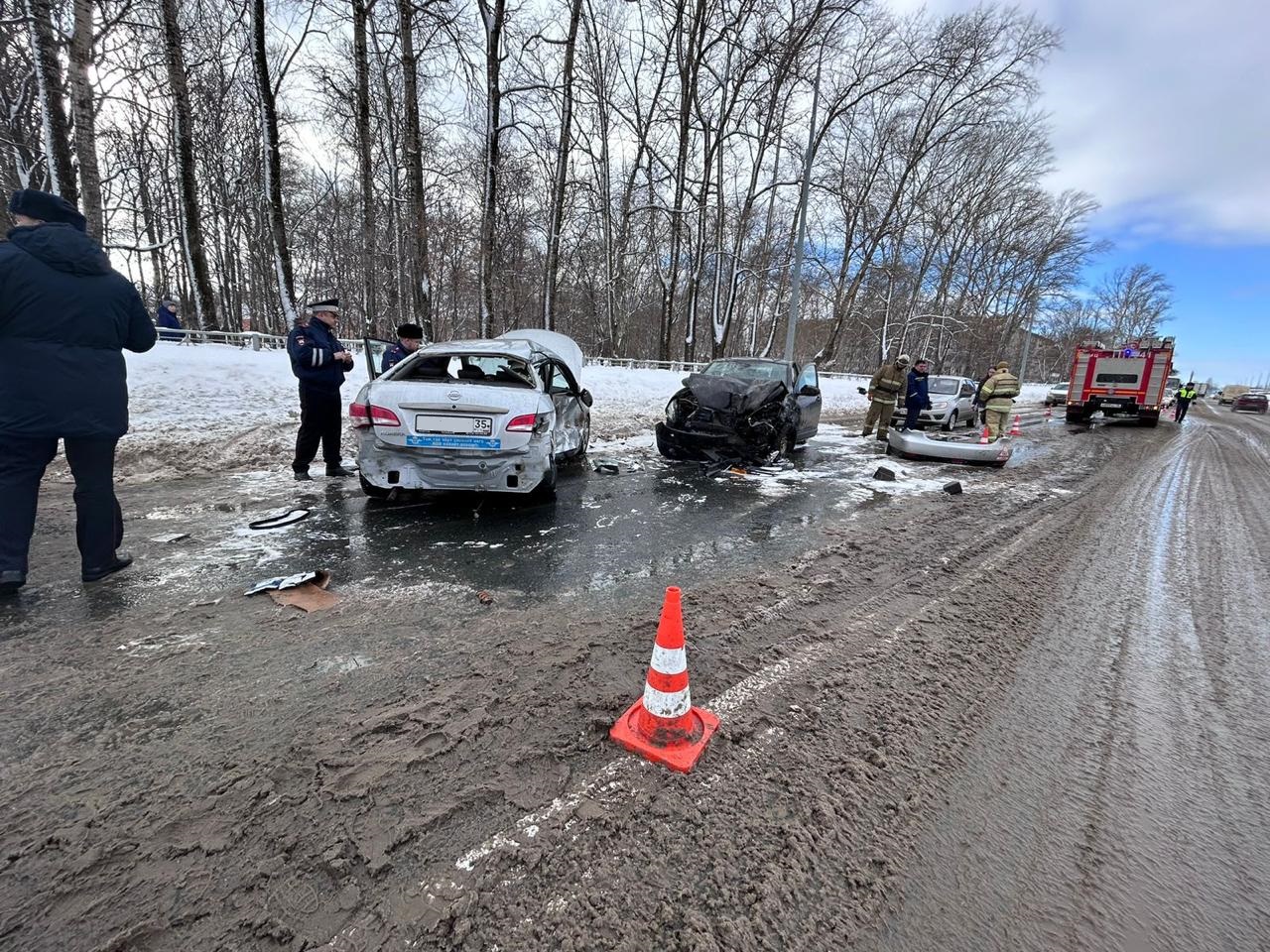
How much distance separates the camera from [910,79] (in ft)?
71.1

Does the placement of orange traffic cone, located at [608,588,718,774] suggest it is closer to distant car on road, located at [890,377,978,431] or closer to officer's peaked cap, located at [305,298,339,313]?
officer's peaked cap, located at [305,298,339,313]

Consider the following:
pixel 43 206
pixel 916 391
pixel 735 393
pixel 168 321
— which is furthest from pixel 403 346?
pixel 916 391

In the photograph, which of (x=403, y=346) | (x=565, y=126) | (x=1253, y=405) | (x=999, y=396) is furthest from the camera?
(x=1253, y=405)

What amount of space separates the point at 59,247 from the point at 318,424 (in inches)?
115

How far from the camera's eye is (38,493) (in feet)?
10.8

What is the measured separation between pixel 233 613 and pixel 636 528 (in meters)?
3.00

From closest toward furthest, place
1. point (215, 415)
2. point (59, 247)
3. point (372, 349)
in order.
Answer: point (59, 247) < point (372, 349) < point (215, 415)

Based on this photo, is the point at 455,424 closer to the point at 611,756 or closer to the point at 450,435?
the point at 450,435

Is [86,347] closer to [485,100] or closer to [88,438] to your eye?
[88,438]

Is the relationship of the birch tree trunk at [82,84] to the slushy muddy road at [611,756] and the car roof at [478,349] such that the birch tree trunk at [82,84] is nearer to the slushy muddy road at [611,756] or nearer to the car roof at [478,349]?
the car roof at [478,349]

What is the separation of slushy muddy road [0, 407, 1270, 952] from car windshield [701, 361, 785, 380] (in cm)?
515

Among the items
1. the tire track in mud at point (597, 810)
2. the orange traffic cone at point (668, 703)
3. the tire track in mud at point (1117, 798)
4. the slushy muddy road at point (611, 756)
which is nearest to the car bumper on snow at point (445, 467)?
the slushy muddy road at point (611, 756)

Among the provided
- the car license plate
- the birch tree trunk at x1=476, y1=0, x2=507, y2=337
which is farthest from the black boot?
the birch tree trunk at x1=476, y1=0, x2=507, y2=337

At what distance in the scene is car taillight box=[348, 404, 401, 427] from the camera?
4648 millimetres
